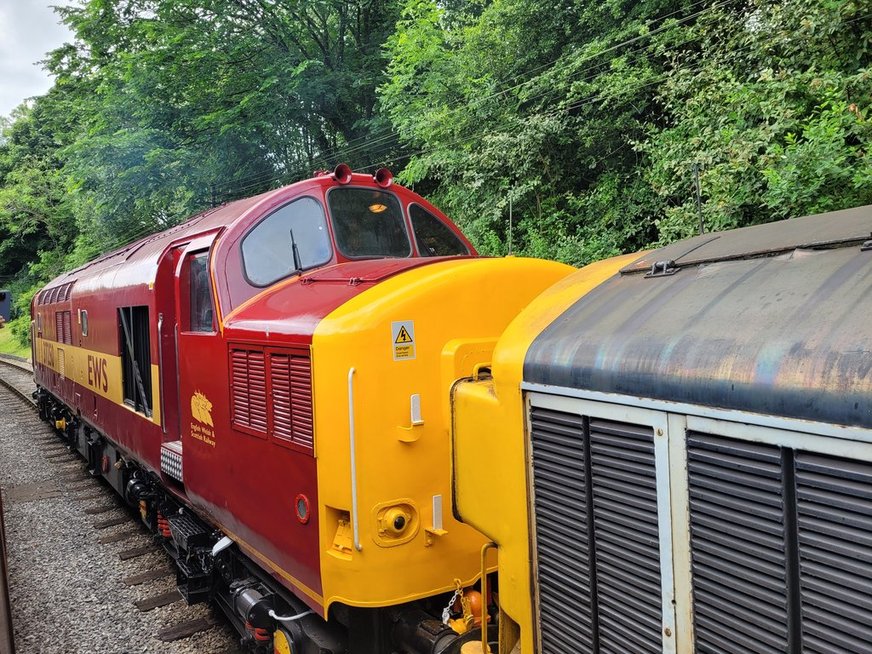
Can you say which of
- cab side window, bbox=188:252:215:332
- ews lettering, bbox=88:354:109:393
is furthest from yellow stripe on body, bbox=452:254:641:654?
ews lettering, bbox=88:354:109:393

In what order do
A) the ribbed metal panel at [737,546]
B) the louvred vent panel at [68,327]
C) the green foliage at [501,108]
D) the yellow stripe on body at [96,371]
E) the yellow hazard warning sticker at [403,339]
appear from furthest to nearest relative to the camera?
the louvred vent panel at [68,327], the green foliage at [501,108], the yellow stripe on body at [96,371], the yellow hazard warning sticker at [403,339], the ribbed metal panel at [737,546]

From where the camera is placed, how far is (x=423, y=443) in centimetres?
334

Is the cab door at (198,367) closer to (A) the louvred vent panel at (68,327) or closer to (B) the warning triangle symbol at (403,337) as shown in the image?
(B) the warning triangle symbol at (403,337)

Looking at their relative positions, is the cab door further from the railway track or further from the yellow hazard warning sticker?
the yellow hazard warning sticker

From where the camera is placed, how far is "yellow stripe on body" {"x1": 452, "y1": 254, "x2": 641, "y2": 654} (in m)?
2.40

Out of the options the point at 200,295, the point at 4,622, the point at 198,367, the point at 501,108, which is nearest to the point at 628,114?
the point at 501,108

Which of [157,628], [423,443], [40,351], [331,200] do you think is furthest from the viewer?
[40,351]

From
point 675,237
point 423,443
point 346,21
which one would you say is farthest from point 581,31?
point 423,443

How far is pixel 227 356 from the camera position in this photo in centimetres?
424

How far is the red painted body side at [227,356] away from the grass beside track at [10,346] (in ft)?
122

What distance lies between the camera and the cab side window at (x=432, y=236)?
504cm

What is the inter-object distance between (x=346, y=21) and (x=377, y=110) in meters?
3.45

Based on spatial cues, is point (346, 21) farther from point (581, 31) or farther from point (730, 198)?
point (730, 198)

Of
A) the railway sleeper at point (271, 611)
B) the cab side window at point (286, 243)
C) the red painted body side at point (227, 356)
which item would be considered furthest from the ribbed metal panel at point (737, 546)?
the cab side window at point (286, 243)
